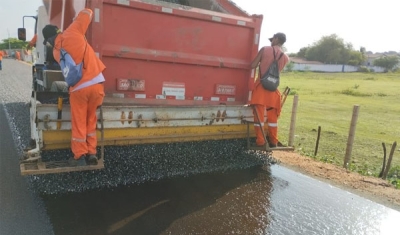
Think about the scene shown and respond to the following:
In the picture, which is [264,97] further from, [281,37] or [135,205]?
[135,205]

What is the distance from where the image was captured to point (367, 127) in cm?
1165

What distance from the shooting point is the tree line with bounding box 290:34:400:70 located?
236 feet

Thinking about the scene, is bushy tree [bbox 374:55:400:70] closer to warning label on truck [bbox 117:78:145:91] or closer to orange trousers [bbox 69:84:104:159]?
warning label on truck [bbox 117:78:145:91]

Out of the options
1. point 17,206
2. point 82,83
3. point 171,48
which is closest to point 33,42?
point 171,48

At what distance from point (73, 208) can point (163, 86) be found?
1.79 metres

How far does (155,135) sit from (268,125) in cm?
166

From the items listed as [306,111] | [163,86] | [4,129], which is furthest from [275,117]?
[306,111]

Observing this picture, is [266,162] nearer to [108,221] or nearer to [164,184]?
[164,184]

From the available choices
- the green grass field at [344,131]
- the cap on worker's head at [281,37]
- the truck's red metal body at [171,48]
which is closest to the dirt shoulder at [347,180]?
the green grass field at [344,131]

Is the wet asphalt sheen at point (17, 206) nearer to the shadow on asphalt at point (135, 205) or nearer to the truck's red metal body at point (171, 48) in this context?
the shadow on asphalt at point (135, 205)

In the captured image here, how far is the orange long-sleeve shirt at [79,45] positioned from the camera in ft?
10.5

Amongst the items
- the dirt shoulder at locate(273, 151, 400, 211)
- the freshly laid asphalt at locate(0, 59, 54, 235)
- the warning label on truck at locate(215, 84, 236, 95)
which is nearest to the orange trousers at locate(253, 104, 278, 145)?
the warning label on truck at locate(215, 84, 236, 95)

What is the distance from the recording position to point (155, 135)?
393cm

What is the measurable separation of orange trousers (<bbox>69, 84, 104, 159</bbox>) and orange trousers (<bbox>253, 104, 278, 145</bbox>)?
2132 mm
